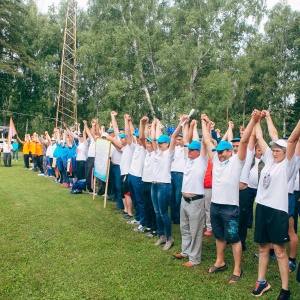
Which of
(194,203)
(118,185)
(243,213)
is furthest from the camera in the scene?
(118,185)

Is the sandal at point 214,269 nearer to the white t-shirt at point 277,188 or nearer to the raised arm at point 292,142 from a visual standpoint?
the white t-shirt at point 277,188

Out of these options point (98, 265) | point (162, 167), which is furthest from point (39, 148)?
point (98, 265)

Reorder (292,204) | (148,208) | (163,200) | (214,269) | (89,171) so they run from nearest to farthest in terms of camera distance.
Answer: (214,269), (292,204), (163,200), (148,208), (89,171)

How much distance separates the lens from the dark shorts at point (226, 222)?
480 centimetres

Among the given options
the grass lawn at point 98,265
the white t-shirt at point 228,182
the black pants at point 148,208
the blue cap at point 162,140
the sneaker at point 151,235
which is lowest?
the grass lawn at point 98,265

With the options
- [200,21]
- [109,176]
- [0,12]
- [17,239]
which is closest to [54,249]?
[17,239]

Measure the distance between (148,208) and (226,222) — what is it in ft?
8.09

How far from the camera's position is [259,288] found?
14.5ft

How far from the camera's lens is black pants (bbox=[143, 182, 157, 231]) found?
6.79 meters

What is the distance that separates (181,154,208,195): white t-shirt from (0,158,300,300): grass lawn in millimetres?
1159

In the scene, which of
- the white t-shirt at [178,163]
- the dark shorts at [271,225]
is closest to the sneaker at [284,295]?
the dark shorts at [271,225]

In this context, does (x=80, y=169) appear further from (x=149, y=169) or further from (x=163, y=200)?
(x=163, y=200)

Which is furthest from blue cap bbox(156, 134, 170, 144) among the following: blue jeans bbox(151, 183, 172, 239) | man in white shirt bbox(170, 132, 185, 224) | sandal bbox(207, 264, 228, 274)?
sandal bbox(207, 264, 228, 274)

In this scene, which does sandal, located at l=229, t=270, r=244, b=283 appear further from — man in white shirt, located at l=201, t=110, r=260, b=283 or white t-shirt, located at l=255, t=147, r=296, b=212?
white t-shirt, located at l=255, t=147, r=296, b=212
